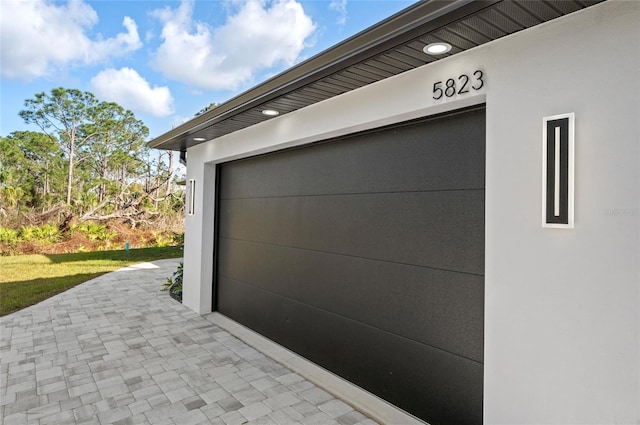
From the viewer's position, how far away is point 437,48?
2297mm

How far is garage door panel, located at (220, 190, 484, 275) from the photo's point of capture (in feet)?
8.43

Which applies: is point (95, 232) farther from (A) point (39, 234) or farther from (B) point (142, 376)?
(B) point (142, 376)

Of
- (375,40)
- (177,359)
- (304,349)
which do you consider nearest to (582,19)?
(375,40)

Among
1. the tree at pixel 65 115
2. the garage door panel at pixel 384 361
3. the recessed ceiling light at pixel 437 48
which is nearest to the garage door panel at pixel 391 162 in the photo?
the recessed ceiling light at pixel 437 48

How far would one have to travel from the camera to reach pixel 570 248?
1.86 meters

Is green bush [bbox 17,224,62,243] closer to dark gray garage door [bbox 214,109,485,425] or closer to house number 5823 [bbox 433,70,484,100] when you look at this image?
dark gray garage door [bbox 214,109,485,425]

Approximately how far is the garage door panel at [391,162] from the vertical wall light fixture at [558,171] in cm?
54

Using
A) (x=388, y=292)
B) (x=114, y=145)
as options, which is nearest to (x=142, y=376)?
(x=388, y=292)

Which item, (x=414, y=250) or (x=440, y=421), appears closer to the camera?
(x=440, y=421)

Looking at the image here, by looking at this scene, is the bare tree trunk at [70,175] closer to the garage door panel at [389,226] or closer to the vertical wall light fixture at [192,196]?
the vertical wall light fixture at [192,196]

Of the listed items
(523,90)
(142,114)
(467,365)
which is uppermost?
(142,114)

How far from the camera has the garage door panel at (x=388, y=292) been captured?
2.54 meters

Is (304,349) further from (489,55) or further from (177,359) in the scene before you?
(489,55)

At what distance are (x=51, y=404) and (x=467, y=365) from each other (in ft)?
11.3
